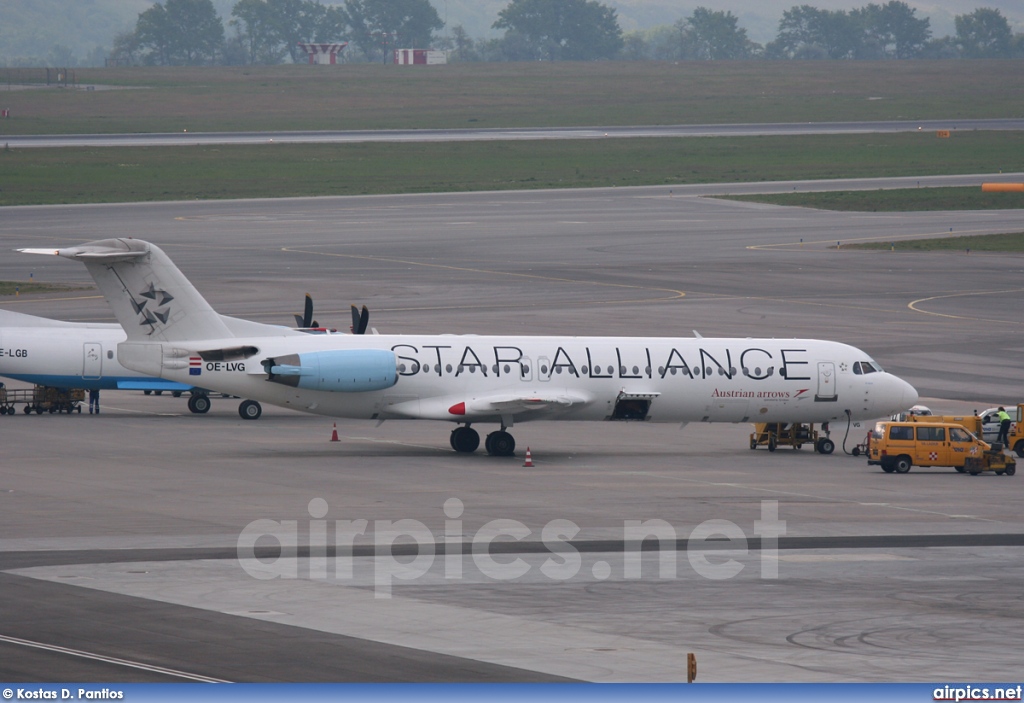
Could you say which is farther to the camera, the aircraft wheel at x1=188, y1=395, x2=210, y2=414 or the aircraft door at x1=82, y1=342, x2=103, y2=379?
the aircraft wheel at x1=188, y1=395, x2=210, y2=414

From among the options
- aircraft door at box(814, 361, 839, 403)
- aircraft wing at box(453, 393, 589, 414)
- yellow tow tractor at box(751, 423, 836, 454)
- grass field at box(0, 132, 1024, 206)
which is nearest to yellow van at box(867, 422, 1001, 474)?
aircraft door at box(814, 361, 839, 403)

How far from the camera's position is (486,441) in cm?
4325

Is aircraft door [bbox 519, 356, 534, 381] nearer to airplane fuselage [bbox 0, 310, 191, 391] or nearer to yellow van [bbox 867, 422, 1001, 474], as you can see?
yellow van [bbox 867, 422, 1001, 474]

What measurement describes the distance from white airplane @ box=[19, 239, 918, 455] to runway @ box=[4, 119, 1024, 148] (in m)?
121

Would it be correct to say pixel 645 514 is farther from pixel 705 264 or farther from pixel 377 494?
pixel 705 264

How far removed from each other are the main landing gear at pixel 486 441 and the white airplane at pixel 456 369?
0.14 ft

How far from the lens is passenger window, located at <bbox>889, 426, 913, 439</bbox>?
1646 inches

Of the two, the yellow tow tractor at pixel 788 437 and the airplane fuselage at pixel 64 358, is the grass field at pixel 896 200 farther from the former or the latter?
the airplane fuselage at pixel 64 358

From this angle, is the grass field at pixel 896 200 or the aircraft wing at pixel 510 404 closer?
the aircraft wing at pixel 510 404

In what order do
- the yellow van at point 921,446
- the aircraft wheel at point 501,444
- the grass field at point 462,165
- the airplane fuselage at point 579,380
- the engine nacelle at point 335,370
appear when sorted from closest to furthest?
the engine nacelle at point 335,370, the yellow van at point 921,446, the airplane fuselage at point 579,380, the aircraft wheel at point 501,444, the grass field at point 462,165

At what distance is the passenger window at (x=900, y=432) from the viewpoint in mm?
41812

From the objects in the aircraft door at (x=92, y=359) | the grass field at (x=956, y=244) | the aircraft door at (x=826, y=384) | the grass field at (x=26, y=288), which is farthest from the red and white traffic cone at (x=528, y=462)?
the grass field at (x=956, y=244)

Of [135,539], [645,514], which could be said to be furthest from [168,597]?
[645,514]

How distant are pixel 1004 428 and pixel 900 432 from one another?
16.8 feet
